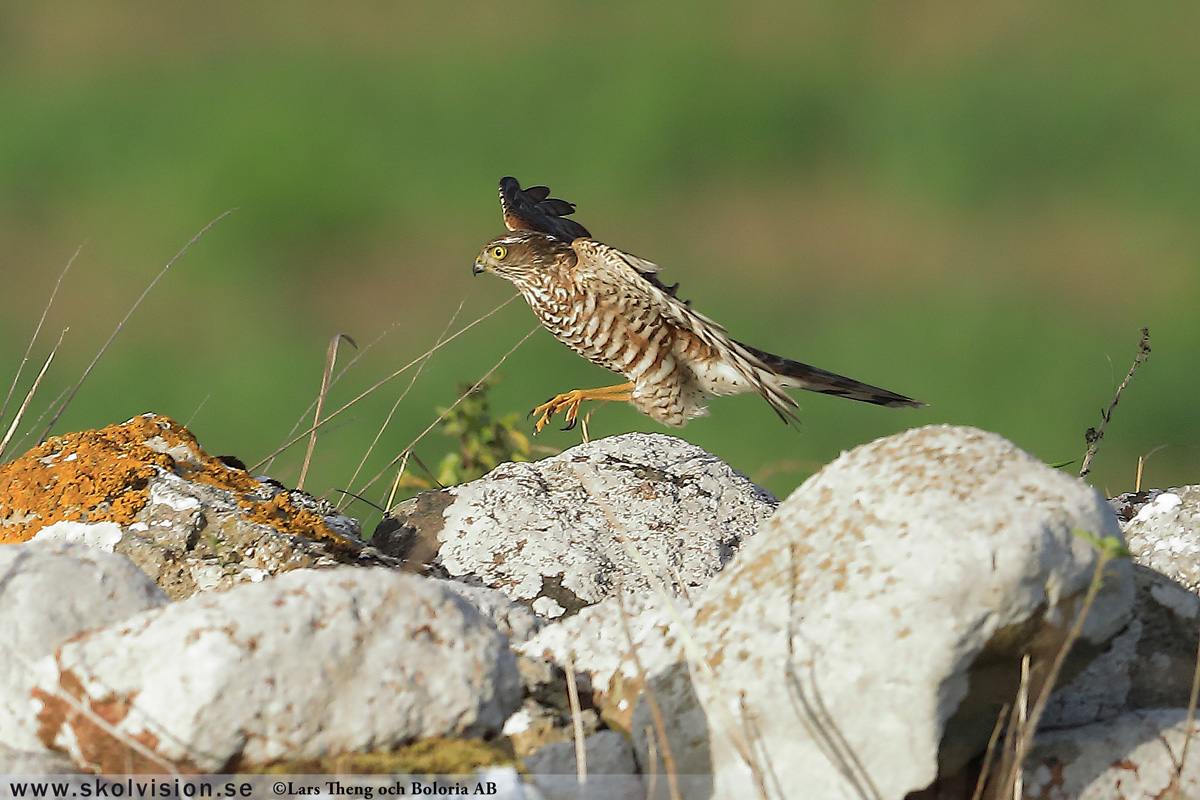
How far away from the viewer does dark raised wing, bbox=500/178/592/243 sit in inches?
229

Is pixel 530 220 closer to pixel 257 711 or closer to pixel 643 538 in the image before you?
pixel 643 538

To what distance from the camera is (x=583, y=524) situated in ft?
11.3

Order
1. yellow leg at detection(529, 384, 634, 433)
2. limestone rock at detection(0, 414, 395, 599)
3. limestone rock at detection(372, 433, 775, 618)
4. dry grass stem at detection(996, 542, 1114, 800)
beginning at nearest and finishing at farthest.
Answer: dry grass stem at detection(996, 542, 1114, 800) → limestone rock at detection(0, 414, 395, 599) → limestone rock at detection(372, 433, 775, 618) → yellow leg at detection(529, 384, 634, 433)

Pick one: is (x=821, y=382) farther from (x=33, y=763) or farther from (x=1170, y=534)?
(x=33, y=763)

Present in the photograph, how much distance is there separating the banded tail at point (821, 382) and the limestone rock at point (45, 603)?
284 centimetres

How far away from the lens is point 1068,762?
2.21 meters

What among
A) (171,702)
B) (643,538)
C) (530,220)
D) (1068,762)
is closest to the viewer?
(171,702)

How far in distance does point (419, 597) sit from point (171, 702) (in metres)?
0.41

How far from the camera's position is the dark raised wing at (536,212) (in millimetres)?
5812

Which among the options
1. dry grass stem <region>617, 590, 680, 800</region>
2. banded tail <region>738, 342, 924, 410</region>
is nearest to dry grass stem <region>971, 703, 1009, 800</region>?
dry grass stem <region>617, 590, 680, 800</region>

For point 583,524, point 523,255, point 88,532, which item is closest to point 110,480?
point 88,532

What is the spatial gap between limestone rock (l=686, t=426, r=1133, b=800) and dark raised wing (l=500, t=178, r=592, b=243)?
366 cm

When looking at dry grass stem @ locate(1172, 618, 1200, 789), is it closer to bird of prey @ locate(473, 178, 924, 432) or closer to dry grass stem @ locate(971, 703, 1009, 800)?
dry grass stem @ locate(971, 703, 1009, 800)

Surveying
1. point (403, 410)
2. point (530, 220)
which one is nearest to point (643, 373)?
point (530, 220)
